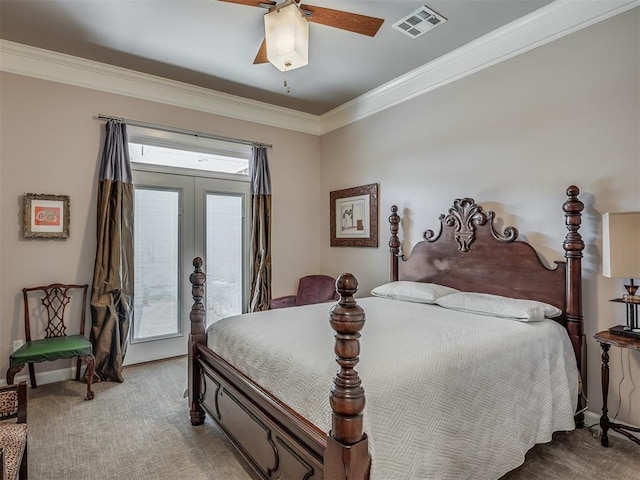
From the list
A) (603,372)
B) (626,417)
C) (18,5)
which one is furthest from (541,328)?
(18,5)

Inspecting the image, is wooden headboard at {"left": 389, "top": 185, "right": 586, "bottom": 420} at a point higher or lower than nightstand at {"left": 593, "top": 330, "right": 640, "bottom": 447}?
higher

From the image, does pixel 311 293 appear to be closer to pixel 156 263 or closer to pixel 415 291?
pixel 415 291

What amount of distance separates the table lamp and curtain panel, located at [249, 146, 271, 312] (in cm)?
343

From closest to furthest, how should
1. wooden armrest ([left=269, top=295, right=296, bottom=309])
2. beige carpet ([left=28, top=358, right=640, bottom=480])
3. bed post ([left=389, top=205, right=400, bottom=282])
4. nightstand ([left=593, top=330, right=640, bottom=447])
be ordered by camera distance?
beige carpet ([left=28, top=358, right=640, bottom=480]) < nightstand ([left=593, top=330, right=640, bottom=447]) < bed post ([left=389, top=205, right=400, bottom=282]) < wooden armrest ([left=269, top=295, right=296, bottom=309])

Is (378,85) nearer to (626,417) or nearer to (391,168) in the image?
(391,168)

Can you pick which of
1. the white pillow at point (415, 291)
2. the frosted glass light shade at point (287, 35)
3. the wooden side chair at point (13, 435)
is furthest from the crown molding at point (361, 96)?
the wooden side chair at point (13, 435)

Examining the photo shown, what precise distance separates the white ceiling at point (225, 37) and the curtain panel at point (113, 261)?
2.66 feet

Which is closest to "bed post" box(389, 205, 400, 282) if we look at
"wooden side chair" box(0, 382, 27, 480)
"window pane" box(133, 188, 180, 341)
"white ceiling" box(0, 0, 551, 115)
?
"white ceiling" box(0, 0, 551, 115)

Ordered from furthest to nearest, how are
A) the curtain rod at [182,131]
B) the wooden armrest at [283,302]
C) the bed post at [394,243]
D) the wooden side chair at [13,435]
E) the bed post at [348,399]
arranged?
the wooden armrest at [283,302] < the bed post at [394,243] < the curtain rod at [182,131] < the wooden side chair at [13,435] < the bed post at [348,399]

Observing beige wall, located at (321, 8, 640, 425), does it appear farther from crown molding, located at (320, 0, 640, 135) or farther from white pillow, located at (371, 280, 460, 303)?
white pillow, located at (371, 280, 460, 303)

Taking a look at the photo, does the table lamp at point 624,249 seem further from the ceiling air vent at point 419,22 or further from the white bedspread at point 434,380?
the ceiling air vent at point 419,22

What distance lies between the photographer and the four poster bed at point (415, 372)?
138 cm

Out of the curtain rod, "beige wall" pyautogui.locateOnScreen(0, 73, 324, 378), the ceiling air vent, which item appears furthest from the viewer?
the curtain rod

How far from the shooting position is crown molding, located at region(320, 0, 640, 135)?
2600 mm
